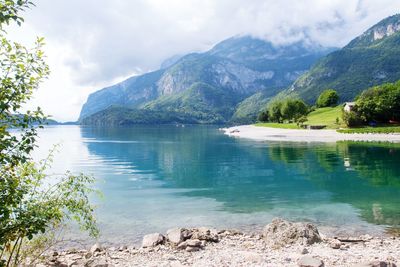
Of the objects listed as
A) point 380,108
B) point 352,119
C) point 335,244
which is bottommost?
point 335,244

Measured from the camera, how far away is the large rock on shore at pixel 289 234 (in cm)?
2103

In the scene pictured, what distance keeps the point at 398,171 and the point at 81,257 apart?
4974cm

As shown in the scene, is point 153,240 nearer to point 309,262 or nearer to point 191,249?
point 191,249

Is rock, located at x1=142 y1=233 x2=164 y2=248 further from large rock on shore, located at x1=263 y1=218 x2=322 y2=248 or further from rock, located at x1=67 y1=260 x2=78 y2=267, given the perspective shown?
large rock on shore, located at x1=263 y1=218 x2=322 y2=248

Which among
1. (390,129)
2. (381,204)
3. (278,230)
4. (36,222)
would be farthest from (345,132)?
(36,222)

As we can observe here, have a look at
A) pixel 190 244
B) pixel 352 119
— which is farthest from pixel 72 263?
pixel 352 119

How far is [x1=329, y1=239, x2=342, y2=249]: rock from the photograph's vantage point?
2017 centimetres

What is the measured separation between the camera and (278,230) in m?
22.0

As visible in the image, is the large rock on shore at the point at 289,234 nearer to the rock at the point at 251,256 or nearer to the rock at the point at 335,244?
the rock at the point at 335,244

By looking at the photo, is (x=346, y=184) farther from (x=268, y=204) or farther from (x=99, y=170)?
(x=99, y=170)

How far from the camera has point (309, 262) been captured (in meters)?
16.4

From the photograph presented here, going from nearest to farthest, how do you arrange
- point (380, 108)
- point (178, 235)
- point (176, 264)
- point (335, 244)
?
1. point (176, 264)
2. point (335, 244)
3. point (178, 235)
4. point (380, 108)

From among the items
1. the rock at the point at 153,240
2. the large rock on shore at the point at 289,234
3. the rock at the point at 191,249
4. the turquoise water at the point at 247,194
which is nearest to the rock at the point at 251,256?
the large rock on shore at the point at 289,234

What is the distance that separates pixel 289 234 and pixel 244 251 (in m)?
3.35
